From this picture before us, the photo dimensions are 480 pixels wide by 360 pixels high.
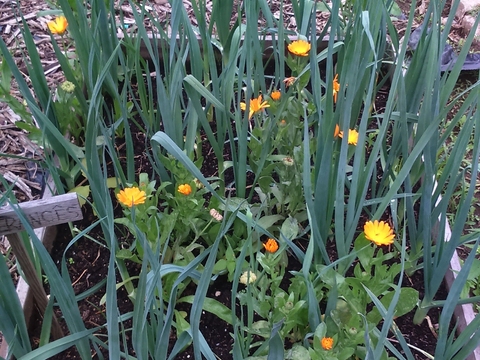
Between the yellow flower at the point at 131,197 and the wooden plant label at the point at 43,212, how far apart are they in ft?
0.74

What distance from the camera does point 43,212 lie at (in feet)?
2.90

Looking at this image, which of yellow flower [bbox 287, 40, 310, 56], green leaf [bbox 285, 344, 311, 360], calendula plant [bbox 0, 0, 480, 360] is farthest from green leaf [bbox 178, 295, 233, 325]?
yellow flower [bbox 287, 40, 310, 56]

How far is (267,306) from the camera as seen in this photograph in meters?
1.04

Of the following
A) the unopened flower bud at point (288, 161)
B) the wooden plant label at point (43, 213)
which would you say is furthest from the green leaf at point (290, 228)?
the wooden plant label at point (43, 213)

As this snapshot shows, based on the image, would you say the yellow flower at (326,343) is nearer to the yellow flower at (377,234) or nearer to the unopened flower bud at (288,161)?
the yellow flower at (377,234)

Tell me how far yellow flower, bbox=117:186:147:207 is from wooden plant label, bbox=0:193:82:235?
0.74ft

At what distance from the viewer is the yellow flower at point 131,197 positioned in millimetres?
1123

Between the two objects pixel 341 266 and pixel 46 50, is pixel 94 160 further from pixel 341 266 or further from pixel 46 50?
pixel 46 50

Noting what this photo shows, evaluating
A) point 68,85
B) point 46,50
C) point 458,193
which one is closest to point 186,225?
point 68,85

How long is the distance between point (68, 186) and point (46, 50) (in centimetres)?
89

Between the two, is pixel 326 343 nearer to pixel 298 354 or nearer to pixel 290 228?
pixel 298 354

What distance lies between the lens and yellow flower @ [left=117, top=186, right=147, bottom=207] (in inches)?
44.2

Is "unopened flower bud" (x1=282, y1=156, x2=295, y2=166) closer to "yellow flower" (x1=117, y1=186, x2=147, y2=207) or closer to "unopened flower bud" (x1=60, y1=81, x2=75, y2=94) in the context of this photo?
"yellow flower" (x1=117, y1=186, x2=147, y2=207)

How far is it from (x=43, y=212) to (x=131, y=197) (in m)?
0.26
